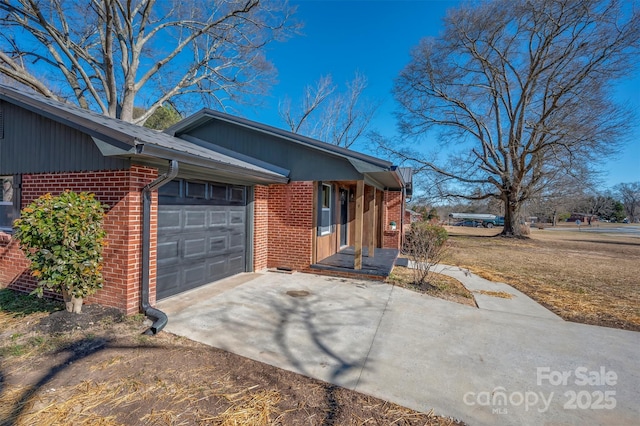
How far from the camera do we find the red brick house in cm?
426

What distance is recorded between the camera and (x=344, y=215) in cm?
1112

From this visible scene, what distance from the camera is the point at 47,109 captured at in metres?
4.30

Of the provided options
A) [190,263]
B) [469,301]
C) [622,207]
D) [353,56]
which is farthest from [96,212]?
[622,207]

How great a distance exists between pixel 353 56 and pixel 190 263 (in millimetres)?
16017

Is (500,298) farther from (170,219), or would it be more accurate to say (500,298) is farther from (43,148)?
(43,148)

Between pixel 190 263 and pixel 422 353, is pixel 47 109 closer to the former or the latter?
pixel 190 263

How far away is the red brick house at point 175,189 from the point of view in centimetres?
426

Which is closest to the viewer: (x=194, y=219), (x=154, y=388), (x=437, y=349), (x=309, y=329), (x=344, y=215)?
(x=154, y=388)

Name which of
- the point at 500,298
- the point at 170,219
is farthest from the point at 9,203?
the point at 500,298

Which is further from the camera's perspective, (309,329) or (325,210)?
(325,210)

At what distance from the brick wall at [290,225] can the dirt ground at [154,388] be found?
415 centimetres

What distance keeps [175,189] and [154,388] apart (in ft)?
11.0

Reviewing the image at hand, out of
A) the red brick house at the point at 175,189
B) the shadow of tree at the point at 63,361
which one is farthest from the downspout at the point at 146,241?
the shadow of tree at the point at 63,361

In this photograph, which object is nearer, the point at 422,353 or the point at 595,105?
the point at 422,353
